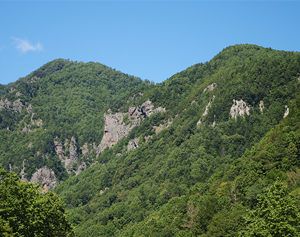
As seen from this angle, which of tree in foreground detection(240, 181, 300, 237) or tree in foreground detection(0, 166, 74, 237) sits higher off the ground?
tree in foreground detection(0, 166, 74, 237)

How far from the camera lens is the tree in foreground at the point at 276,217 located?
33062mm

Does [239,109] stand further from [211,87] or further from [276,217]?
[276,217]

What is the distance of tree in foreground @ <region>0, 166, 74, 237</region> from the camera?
36.3 m

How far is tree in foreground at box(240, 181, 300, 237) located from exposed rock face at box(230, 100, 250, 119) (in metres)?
114

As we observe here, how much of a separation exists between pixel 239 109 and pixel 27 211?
122504 millimetres

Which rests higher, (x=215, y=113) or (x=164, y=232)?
(x=215, y=113)

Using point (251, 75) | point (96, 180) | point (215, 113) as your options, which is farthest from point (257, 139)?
point (96, 180)

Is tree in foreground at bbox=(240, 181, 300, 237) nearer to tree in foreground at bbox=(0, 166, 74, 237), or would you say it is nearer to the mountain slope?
tree in foreground at bbox=(0, 166, 74, 237)

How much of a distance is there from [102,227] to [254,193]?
72.5 m

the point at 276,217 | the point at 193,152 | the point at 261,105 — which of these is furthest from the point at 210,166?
the point at 276,217

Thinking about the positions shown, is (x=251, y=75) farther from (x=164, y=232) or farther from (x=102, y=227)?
(x=164, y=232)

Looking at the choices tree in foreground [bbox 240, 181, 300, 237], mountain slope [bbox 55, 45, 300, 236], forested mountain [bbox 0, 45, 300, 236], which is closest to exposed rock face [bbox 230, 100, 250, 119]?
mountain slope [bbox 55, 45, 300, 236]

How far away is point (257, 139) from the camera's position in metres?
134

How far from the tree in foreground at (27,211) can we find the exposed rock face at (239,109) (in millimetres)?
116414
